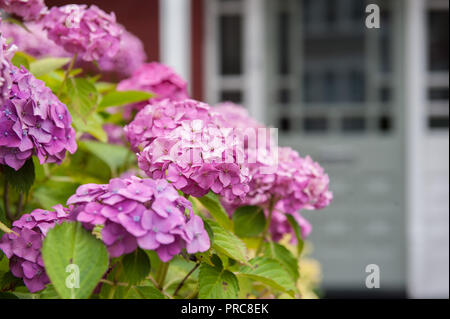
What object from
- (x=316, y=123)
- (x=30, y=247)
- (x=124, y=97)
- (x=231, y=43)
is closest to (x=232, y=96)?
(x=231, y=43)

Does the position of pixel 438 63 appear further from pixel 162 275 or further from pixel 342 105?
pixel 162 275

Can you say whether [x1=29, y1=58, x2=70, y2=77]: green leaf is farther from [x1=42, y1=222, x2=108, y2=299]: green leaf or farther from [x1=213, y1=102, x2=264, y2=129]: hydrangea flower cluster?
[x1=42, y1=222, x2=108, y2=299]: green leaf

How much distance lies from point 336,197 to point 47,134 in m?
3.44

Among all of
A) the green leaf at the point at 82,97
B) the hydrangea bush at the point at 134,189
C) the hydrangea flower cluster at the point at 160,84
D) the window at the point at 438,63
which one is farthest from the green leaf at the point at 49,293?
the window at the point at 438,63

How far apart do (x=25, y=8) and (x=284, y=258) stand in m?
0.60

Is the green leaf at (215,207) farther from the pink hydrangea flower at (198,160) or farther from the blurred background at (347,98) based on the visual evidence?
the blurred background at (347,98)

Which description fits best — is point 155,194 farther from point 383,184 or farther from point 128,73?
point 383,184

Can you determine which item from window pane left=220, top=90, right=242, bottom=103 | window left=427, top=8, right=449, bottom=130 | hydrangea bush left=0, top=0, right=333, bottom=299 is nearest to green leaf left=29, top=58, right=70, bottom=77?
hydrangea bush left=0, top=0, right=333, bottom=299

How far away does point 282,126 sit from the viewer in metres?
3.88

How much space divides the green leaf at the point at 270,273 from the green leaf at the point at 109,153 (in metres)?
0.44

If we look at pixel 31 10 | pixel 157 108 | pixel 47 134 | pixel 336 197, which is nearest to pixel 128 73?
pixel 31 10

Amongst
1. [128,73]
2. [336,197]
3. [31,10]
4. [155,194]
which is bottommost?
[336,197]

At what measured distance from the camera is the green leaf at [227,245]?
57 centimetres

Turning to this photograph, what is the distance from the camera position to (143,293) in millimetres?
597
